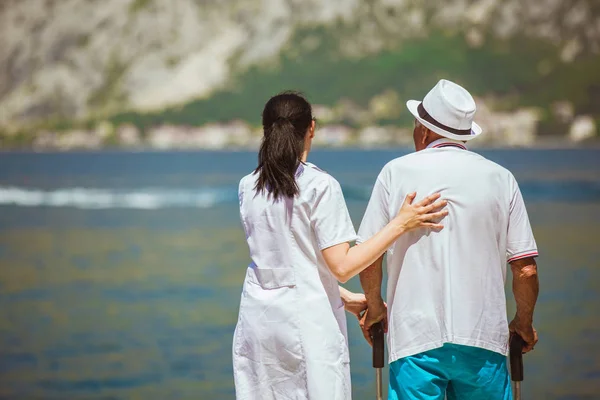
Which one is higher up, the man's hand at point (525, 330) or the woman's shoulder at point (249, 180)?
the woman's shoulder at point (249, 180)

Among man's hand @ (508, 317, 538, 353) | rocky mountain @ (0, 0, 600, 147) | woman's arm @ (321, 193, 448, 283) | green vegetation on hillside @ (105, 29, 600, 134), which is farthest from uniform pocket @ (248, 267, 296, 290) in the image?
rocky mountain @ (0, 0, 600, 147)

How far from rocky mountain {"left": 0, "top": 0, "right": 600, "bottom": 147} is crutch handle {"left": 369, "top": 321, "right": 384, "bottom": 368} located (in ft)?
317

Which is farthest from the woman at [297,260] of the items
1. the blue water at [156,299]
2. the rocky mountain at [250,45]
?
the rocky mountain at [250,45]

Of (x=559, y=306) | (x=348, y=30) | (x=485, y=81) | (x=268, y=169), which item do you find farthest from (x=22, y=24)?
(x=268, y=169)

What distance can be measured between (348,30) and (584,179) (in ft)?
220

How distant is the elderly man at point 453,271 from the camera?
2.80 metres

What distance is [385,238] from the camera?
281 centimetres

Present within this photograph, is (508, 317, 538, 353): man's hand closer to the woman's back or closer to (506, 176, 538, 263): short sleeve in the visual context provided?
(506, 176, 538, 263): short sleeve

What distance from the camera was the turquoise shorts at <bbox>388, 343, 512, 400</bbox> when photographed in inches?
111

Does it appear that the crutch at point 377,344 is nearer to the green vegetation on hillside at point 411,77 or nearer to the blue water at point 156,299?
the blue water at point 156,299

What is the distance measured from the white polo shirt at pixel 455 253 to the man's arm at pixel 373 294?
112mm

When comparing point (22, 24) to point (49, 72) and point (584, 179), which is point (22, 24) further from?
point (584, 179)

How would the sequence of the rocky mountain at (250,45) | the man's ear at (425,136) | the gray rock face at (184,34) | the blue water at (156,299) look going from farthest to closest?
the rocky mountain at (250,45) → the gray rock face at (184,34) → the blue water at (156,299) → the man's ear at (425,136)

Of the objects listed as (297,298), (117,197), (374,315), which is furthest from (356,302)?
(117,197)
